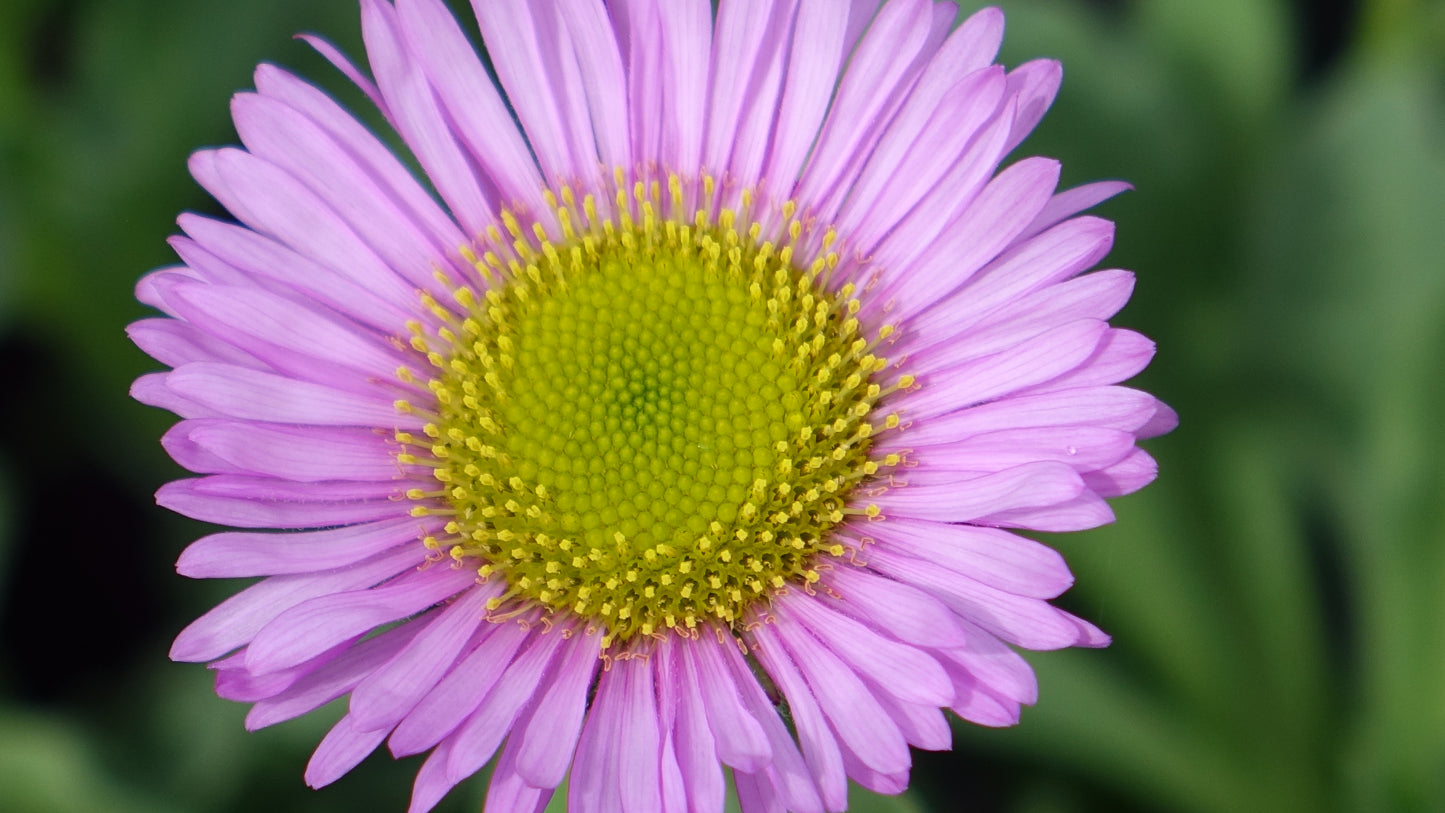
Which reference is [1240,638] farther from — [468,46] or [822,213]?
[468,46]

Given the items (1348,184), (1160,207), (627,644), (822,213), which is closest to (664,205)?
(822,213)

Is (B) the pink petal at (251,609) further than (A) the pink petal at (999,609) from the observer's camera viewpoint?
Yes

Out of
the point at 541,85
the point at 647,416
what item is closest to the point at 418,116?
the point at 541,85

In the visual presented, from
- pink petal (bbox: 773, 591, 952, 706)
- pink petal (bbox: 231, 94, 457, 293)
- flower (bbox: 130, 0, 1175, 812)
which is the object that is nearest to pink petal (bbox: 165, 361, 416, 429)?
flower (bbox: 130, 0, 1175, 812)

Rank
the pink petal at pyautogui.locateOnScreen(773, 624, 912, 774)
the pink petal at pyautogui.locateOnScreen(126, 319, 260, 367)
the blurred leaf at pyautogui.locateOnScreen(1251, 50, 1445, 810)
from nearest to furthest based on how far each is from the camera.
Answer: the pink petal at pyautogui.locateOnScreen(773, 624, 912, 774) → the pink petal at pyautogui.locateOnScreen(126, 319, 260, 367) → the blurred leaf at pyautogui.locateOnScreen(1251, 50, 1445, 810)

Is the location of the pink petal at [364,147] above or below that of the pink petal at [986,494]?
above

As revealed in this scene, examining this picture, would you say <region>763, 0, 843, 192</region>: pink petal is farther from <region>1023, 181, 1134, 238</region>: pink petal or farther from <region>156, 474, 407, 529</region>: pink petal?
<region>156, 474, 407, 529</region>: pink petal

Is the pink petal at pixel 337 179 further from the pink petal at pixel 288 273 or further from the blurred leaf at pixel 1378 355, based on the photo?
the blurred leaf at pixel 1378 355

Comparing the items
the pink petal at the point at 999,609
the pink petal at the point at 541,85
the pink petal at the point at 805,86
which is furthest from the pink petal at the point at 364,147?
the pink petal at the point at 999,609
